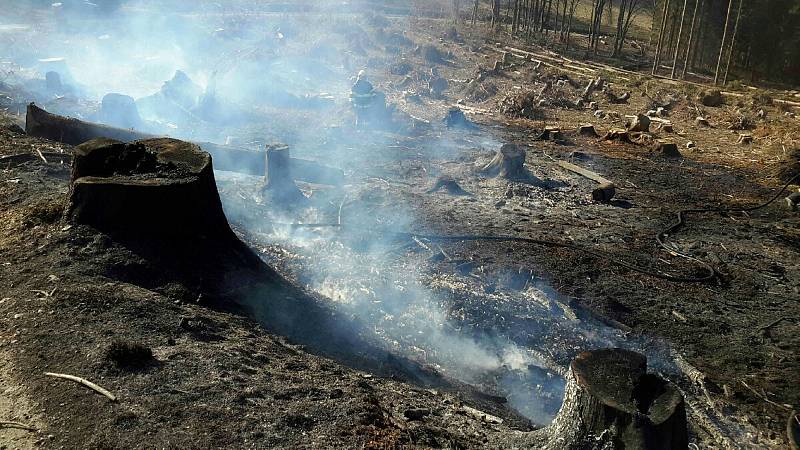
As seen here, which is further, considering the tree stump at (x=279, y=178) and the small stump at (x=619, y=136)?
the small stump at (x=619, y=136)

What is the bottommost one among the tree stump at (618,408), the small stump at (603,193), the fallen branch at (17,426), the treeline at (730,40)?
the small stump at (603,193)

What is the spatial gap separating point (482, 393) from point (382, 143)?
33.3 feet

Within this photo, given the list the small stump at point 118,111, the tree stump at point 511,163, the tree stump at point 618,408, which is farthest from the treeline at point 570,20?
the tree stump at point 618,408

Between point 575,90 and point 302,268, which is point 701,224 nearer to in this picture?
point 302,268

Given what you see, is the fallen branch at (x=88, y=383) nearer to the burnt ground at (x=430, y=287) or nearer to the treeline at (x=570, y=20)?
the burnt ground at (x=430, y=287)

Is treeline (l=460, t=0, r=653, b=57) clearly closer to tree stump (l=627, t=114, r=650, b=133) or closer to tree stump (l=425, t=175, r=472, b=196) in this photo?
tree stump (l=627, t=114, r=650, b=133)

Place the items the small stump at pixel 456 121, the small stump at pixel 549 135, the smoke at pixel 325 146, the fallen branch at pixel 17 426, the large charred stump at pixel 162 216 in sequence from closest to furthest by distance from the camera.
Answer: the fallen branch at pixel 17 426
the large charred stump at pixel 162 216
the smoke at pixel 325 146
the small stump at pixel 549 135
the small stump at pixel 456 121

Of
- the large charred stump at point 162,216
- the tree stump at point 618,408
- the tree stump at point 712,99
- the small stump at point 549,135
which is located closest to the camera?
the tree stump at point 618,408

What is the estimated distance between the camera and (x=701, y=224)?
1068 cm

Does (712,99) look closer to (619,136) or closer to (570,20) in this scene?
(619,136)

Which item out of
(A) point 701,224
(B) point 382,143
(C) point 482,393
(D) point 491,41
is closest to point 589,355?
(C) point 482,393

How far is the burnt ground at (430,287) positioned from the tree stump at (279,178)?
1.57ft

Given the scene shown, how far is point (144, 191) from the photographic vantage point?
5906 mm

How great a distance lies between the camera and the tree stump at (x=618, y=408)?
352 cm
